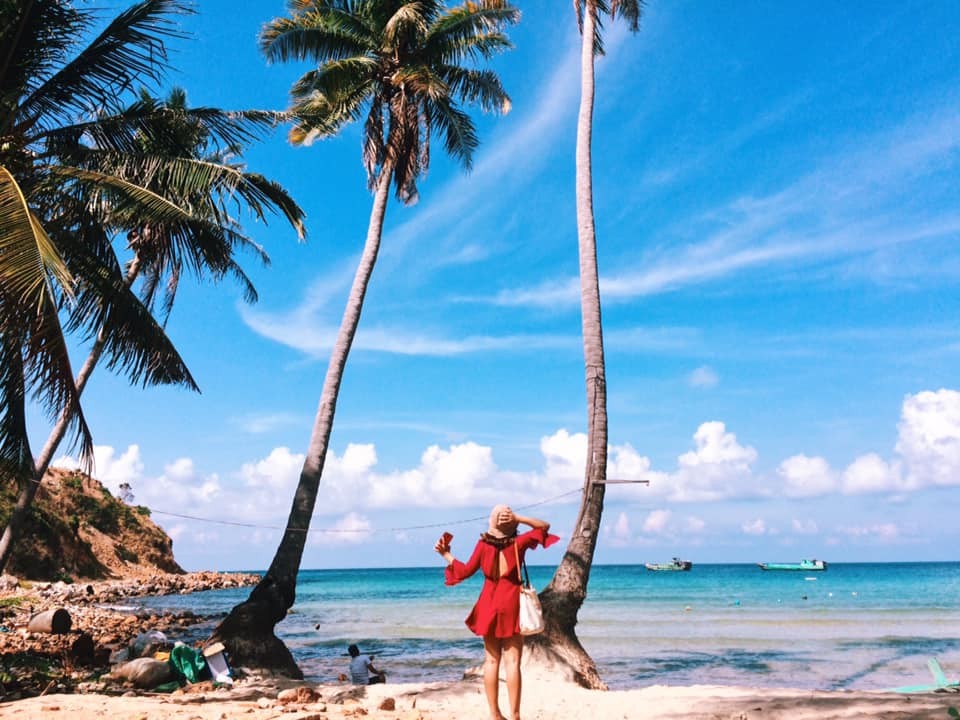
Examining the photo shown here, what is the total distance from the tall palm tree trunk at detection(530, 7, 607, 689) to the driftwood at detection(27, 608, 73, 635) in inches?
398

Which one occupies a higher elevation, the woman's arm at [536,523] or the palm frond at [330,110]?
the palm frond at [330,110]

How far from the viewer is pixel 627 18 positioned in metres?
15.2

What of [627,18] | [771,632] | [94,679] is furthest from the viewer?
[771,632]

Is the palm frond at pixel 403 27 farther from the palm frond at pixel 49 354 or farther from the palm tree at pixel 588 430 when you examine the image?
the palm frond at pixel 49 354

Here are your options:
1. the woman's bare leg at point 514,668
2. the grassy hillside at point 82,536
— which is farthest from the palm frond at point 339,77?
the grassy hillside at point 82,536

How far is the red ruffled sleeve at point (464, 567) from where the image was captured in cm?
648

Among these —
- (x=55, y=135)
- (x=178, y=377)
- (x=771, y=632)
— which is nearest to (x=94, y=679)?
(x=178, y=377)

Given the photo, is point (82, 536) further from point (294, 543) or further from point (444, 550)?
point (444, 550)

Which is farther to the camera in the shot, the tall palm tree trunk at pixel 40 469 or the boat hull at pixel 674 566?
the boat hull at pixel 674 566

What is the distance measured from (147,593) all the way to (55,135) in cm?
3696

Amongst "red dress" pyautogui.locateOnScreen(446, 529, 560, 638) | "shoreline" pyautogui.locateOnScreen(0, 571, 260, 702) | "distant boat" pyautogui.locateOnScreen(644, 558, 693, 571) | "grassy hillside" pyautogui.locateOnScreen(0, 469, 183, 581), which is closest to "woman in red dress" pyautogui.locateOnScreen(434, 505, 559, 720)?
"red dress" pyautogui.locateOnScreen(446, 529, 560, 638)

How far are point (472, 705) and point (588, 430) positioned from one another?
5020 millimetres

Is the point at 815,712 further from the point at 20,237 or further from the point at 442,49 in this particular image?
the point at 442,49

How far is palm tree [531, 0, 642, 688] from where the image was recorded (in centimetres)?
1018
